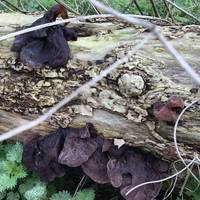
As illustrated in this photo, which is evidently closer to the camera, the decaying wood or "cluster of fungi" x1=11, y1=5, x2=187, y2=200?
the decaying wood

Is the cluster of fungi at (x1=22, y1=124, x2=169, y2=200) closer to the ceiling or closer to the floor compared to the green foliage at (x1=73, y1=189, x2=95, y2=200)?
closer to the ceiling

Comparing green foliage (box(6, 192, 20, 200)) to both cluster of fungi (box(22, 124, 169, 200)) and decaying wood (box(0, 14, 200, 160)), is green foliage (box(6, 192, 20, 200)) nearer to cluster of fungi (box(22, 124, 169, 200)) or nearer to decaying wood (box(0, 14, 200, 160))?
cluster of fungi (box(22, 124, 169, 200))

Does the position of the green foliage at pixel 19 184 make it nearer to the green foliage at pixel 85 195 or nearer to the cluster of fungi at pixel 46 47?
the green foliage at pixel 85 195

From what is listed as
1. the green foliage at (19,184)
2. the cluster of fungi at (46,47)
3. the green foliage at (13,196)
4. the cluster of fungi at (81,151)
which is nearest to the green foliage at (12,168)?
the green foliage at (19,184)

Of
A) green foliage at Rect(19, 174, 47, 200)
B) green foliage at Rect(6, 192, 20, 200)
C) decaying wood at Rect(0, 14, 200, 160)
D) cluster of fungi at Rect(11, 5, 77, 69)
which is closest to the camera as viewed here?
decaying wood at Rect(0, 14, 200, 160)

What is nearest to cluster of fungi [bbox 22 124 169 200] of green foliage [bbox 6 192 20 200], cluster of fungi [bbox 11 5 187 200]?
cluster of fungi [bbox 11 5 187 200]

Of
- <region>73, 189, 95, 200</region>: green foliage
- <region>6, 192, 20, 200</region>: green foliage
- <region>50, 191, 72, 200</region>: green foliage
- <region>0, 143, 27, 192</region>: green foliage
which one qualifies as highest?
<region>0, 143, 27, 192</region>: green foliage
